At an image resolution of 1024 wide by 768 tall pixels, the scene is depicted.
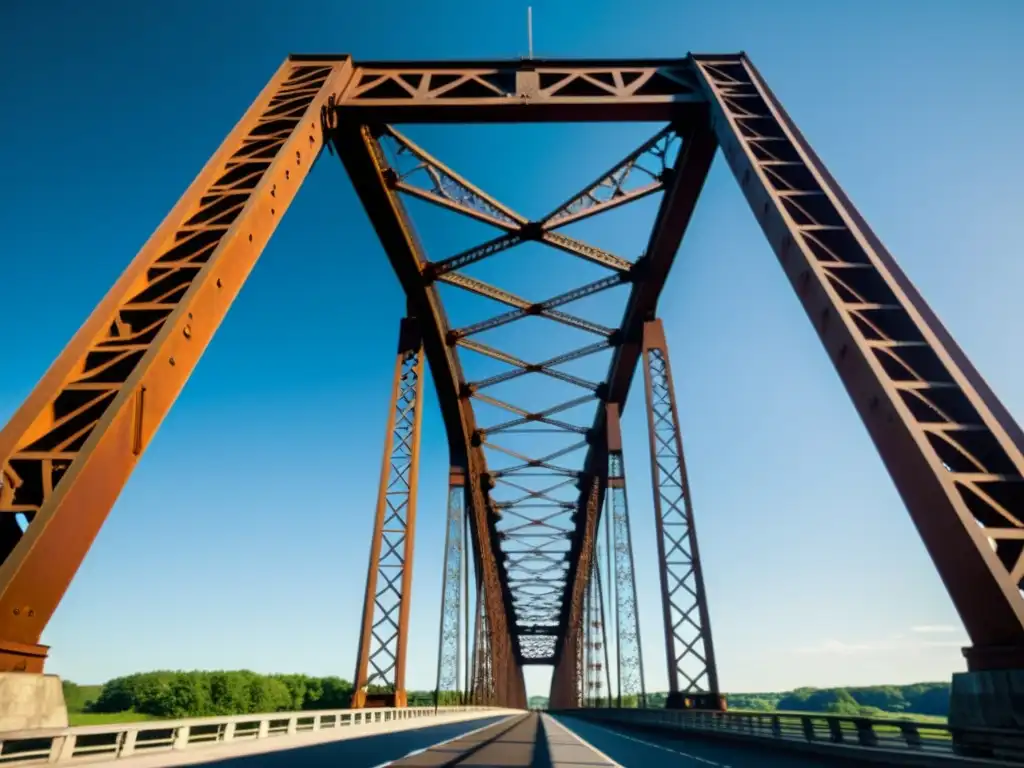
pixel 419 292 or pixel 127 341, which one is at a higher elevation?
pixel 419 292

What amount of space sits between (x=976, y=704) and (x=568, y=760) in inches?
283

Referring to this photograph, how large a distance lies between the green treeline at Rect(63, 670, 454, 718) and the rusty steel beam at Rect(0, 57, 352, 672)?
105 meters

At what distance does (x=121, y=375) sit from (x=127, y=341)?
623 mm

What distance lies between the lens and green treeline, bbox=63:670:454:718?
100250 mm

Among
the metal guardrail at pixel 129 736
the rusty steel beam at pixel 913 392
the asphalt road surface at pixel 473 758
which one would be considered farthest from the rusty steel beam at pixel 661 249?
the metal guardrail at pixel 129 736

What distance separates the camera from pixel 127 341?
22.7 feet

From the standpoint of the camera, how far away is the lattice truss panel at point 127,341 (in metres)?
5.49

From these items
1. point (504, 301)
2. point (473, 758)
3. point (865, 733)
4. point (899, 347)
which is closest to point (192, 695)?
point (504, 301)

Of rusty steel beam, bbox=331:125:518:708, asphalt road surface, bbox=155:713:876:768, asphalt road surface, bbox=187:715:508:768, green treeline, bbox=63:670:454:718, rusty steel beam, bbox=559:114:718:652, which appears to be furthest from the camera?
green treeline, bbox=63:670:454:718

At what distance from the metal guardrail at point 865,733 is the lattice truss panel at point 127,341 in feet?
27.2

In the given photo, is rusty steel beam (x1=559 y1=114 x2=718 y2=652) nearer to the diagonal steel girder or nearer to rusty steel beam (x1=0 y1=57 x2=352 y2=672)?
the diagonal steel girder

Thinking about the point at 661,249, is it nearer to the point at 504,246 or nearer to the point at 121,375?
the point at 504,246

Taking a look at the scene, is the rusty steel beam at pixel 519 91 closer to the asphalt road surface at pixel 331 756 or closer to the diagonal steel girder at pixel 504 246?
the diagonal steel girder at pixel 504 246

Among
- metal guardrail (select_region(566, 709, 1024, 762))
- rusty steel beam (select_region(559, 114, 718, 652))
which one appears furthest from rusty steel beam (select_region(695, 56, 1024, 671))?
rusty steel beam (select_region(559, 114, 718, 652))
